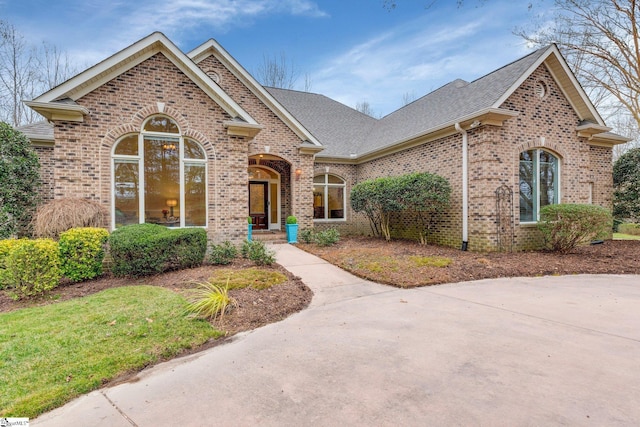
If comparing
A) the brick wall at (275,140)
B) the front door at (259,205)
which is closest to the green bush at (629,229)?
A: the brick wall at (275,140)

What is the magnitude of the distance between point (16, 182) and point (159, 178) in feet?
12.5

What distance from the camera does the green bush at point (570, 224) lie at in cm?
878

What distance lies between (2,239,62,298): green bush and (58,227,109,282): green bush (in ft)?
1.78

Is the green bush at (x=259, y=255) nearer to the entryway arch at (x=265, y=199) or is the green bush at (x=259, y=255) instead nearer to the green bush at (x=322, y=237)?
the green bush at (x=322, y=237)

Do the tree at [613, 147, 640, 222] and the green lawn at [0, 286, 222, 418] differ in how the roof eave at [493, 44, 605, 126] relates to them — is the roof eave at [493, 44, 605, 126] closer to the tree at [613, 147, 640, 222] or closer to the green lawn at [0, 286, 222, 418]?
the tree at [613, 147, 640, 222]

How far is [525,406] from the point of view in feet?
7.83

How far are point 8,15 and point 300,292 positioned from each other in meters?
20.3

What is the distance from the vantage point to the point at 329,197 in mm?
15008

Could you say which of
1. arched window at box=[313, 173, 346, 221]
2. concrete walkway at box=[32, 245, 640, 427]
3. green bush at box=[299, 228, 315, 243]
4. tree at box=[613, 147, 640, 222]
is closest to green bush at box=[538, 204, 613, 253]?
concrete walkway at box=[32, 245, 640, 427]

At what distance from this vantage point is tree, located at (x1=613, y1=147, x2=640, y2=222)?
1296cm

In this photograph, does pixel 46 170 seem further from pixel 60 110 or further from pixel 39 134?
pixel 60 110

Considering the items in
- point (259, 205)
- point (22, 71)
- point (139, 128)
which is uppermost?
point (22, 71)

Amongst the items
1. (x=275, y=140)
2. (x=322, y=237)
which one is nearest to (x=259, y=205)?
(x=275, y=140)

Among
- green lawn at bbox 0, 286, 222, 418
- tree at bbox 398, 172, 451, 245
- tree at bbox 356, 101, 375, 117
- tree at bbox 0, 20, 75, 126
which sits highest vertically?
tree at bbox 356, 101, 375, 117
